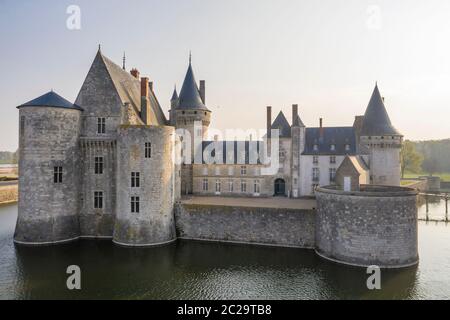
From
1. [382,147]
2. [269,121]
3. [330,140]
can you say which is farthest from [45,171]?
[382,147]

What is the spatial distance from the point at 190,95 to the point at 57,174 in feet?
43.1

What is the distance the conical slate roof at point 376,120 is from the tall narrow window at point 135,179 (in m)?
18.7

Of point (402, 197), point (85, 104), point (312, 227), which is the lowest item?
point (312, 227)

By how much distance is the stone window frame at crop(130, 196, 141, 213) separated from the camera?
19619 millimetres

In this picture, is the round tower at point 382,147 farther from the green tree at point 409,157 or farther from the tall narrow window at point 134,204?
the green tree at point 409,157

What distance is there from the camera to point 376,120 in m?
27.1

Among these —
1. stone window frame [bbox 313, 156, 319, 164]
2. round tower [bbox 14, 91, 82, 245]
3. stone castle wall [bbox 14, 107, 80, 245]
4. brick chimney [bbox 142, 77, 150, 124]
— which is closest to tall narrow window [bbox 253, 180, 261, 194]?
stone window frame [bbox 313, 156, 319, 164]

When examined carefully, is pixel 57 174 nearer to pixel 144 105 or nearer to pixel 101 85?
pixel 101 85

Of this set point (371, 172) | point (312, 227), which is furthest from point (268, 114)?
point (312, 227)

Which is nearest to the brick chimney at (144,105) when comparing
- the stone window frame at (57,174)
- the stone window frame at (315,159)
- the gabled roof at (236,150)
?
the stone window frame at (57,174)

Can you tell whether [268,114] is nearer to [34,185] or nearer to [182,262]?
[182,262]

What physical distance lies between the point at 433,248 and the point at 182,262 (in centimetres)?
1496

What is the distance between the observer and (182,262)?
55.0 ft

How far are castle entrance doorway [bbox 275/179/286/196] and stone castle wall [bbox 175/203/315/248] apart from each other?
9606mm
